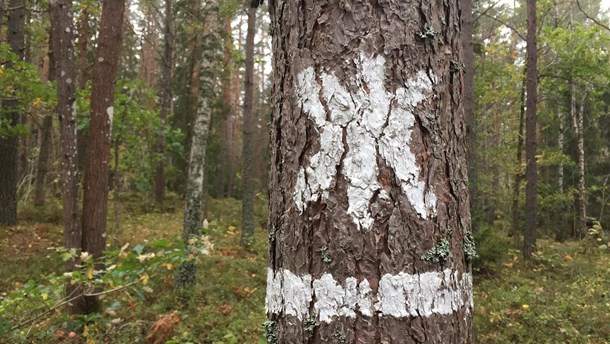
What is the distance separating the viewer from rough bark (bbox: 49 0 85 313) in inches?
222

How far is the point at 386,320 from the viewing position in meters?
1.07

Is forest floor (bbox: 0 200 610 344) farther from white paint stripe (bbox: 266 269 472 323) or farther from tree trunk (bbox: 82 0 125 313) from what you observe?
white paint stripe (bbox: 266 269 472 323)

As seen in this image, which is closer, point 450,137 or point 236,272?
point 450,137

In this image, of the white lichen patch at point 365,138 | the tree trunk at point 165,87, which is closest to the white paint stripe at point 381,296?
the white lichen patch at point 365,138

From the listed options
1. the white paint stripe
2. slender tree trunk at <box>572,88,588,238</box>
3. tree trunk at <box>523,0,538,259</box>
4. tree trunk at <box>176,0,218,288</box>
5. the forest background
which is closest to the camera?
the white paint stripe

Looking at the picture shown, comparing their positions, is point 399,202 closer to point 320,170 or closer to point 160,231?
point 320,170

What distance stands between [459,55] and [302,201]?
24.8 inches

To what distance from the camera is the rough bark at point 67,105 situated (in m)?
5.63

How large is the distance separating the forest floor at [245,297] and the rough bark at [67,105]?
630 mm

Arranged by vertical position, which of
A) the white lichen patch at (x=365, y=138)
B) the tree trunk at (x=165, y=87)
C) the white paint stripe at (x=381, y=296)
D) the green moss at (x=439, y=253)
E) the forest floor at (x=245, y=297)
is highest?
the tree trunk at (x=165, y=87)

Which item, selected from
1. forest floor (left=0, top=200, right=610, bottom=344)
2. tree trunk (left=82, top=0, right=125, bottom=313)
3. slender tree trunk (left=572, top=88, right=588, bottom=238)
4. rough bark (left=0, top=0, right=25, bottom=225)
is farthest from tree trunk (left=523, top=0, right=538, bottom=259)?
rough bark (left=0, top=0, right=25, bottom=225)

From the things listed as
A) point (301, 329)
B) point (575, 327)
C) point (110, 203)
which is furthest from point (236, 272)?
point (110, 203)

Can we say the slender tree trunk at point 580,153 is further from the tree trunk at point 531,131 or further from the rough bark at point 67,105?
the rough bark at point 67,105

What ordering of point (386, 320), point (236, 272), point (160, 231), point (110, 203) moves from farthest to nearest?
point (110, 203), point (160, 231), point (236, 272), point (386, 320)
